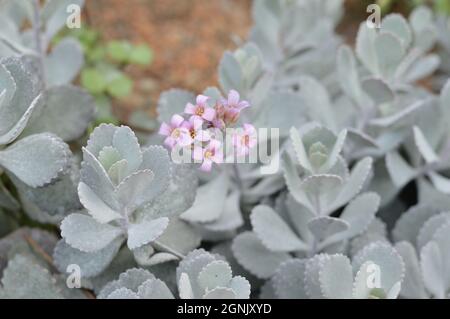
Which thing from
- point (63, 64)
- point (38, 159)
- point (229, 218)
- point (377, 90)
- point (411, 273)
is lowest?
point (411, 273)

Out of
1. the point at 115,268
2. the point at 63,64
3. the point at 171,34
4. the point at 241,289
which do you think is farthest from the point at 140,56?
the point at 241,289

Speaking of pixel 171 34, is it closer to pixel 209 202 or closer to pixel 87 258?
pixel 209 202

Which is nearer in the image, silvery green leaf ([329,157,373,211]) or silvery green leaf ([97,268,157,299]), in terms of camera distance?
silvery green leaf ([97,268,157,299])

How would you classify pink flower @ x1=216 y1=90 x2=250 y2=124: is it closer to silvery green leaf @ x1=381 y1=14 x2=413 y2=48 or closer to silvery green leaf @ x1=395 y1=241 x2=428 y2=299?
silvery green leaf @ x1=395 y1=241 x2=428 y2=299

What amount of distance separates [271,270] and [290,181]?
0.16 metres

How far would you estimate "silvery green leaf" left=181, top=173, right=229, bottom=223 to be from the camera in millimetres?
1238

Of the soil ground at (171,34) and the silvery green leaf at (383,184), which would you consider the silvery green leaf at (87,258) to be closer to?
the silvery green leaf at (383,184)

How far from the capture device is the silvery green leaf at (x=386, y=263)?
1.05 meters

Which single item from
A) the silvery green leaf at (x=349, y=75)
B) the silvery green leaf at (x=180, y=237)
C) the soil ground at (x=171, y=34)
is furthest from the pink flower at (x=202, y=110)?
the soil ground at (x=171, y=34)

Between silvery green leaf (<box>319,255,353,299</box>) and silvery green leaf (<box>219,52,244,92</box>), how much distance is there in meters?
0.39

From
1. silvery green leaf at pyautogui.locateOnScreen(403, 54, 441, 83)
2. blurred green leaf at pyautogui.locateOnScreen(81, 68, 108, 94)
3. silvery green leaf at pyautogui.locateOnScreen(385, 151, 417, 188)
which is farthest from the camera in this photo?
blurred green leaf at pyautogui.locateOnScreen(81, 68, 108, 94)

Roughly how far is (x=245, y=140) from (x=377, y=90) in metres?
0.35

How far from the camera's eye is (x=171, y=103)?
130 cm

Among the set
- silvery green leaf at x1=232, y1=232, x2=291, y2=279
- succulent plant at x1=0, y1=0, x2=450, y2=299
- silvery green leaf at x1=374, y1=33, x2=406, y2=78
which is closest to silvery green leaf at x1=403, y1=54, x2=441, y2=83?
succulent plant at x1=0, y1=0, x2=450, y2=299
